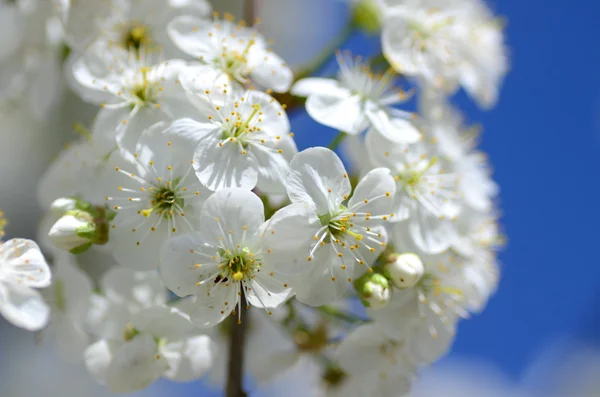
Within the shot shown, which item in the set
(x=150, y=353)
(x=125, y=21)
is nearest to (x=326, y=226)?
(x=150, y=353)

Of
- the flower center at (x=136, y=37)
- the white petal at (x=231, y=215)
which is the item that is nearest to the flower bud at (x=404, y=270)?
the white petal at (x=231, y=215)

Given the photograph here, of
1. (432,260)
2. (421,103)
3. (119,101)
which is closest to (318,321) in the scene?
(432,260)

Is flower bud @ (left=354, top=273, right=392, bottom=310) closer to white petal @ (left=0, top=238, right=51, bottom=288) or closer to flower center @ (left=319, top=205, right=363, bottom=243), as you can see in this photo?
flower center @ (left=319, top=205, right=363, bottom=243)

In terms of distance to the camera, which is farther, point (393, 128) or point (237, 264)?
point (393, 128)

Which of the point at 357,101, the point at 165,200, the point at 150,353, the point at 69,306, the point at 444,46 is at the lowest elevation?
the point at 69,306

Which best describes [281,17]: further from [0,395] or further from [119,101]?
[119,101]

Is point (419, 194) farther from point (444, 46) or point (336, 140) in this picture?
point (444, 46)

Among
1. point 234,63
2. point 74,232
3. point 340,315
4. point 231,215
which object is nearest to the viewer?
point 231,215
